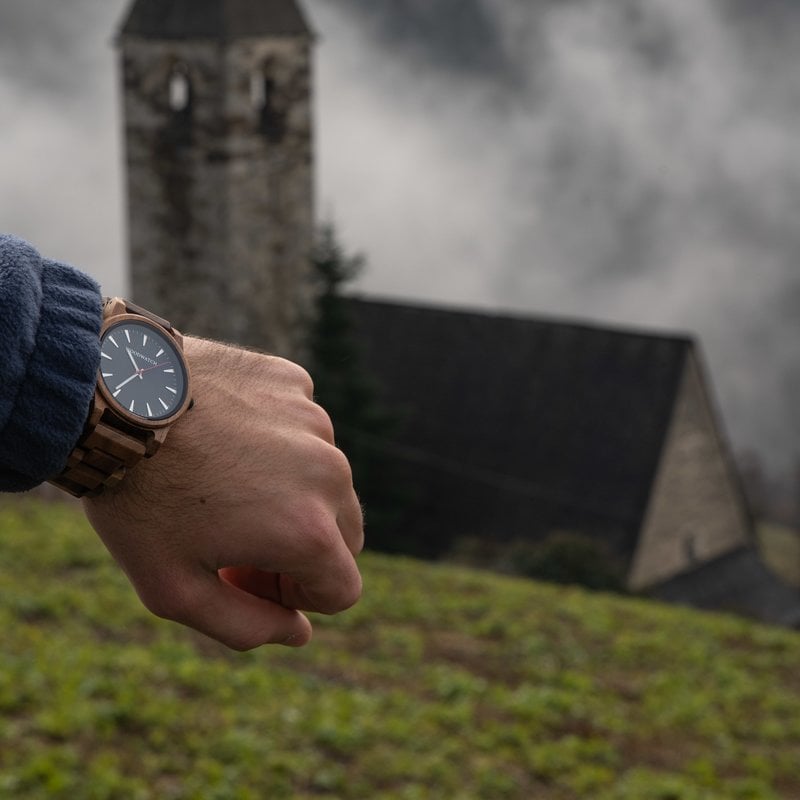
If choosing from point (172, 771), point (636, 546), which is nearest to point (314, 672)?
point (172, 771)

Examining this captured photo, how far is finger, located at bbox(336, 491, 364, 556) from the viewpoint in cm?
204

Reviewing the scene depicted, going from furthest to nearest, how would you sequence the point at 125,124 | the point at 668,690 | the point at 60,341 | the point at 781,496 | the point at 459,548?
the point at 781,496
the point at 125,124
the point at 459,548
the point at 668,690
the point at 60,341

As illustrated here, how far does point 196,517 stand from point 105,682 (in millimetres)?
5774

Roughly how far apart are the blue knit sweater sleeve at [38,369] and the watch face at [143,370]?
63 millimetres

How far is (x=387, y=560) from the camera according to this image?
48.8 ft

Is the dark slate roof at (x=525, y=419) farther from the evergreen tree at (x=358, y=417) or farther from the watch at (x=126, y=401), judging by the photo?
the watch at (x=126, y=401)

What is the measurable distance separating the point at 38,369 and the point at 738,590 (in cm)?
2475

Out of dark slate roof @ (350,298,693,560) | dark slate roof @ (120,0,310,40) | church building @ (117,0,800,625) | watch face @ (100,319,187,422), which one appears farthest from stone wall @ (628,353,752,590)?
watch face @ (100,319,187,422)

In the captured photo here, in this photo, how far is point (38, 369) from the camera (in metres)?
1.89

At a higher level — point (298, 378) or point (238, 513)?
point (298, 378)

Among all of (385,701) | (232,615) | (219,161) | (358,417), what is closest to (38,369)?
(232,615)

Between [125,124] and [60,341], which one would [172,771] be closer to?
[60,341]

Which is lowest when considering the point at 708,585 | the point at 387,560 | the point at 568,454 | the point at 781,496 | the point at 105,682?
the point at 781,496

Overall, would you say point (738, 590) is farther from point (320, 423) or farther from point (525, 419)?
point (320, 423)
